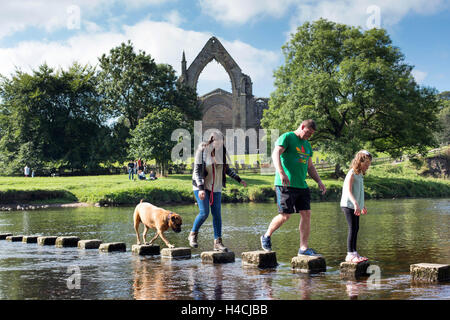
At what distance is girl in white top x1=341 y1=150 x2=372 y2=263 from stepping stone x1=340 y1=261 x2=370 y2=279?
1.29 ft

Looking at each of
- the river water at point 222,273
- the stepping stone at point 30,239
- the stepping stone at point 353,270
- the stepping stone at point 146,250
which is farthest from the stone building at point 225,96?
the stepping stone at point 353,270

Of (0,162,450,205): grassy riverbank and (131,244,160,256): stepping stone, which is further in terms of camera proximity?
(0,162,450,205): grassy riverbank

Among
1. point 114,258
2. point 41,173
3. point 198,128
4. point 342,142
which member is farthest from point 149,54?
point 114,258

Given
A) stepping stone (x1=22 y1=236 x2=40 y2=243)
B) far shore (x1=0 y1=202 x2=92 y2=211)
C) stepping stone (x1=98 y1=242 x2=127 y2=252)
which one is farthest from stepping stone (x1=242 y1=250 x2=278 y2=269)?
far shore (x1=0 y1=202 x2=92 y2=211)

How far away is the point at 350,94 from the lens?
41.0 meters

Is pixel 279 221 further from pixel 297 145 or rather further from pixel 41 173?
pixel 41 173

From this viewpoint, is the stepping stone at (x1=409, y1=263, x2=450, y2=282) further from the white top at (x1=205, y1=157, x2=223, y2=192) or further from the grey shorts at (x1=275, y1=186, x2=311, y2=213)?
the white top at (x1=205, y1=157, x2=223, y2=192)

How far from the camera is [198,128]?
54.5 m

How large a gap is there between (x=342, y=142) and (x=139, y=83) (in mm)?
20682

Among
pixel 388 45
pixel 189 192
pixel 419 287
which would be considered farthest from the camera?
pixel 388 45

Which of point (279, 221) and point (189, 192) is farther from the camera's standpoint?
point (189, 192)

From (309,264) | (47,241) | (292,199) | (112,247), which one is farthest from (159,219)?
(47,241)

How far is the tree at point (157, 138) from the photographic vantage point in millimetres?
43219

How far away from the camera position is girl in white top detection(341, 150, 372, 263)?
7.66 meters
